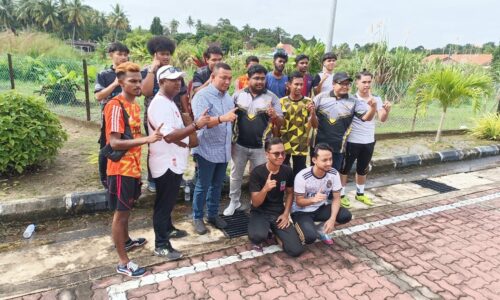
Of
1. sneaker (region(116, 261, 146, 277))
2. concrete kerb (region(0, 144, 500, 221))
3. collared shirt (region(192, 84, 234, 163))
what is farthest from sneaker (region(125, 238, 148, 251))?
collared shirt (region(192, 84, 234, 163))

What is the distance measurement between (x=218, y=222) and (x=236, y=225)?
24 centimetres

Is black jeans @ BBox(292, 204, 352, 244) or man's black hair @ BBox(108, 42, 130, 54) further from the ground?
man's black hair @ BBox(108, 42, 130, 54)

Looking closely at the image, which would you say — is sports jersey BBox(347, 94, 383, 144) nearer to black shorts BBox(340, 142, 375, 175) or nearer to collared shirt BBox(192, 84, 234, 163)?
black shorts BBox(340, 142, 375, 175)

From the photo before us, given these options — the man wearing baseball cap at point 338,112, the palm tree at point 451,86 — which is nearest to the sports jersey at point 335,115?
the man wearing baseball cap at point 338,112

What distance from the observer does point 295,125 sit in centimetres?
440

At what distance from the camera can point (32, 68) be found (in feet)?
47.2

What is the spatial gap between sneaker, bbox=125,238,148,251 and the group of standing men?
0.01 meters

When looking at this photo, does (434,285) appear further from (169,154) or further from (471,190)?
(471,190)

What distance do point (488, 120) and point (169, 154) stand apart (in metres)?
9.62

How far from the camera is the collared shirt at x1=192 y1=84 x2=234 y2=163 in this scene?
12.1 feet

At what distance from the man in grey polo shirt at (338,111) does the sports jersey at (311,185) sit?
0.72 meters

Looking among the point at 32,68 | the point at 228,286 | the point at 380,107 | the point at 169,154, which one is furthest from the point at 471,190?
the point at 32,68

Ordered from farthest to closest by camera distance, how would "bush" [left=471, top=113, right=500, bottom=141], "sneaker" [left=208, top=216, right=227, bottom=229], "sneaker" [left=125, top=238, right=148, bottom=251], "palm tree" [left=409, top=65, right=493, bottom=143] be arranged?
1. "bush" [left=471, top=113, right=500, bottom=141]
2. "palm tree" [left=409, top=65, right=493, bottom=143]
3. "sneaker" [left=208, top=216, right=227, bottom=229]
4. "sneaker" [left=125, top=238, right=148, bottom=251]

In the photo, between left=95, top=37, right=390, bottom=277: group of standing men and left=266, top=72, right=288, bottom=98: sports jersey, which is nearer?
left=95, top=37, right=390, bottom=277: group of standing men
